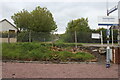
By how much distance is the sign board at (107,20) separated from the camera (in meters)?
10.0

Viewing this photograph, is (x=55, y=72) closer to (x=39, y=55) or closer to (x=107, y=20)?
(x=39, y=55)

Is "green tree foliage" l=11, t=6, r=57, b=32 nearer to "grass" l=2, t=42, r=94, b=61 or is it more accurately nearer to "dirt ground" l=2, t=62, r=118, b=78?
"grass" l=2, t=42, r=94, b=61

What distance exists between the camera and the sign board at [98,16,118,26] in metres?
10.0

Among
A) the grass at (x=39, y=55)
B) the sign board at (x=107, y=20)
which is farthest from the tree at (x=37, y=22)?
the sign board at (x=107, y=20)

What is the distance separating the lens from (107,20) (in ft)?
33.1

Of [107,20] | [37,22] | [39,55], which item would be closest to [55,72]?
[39,55]

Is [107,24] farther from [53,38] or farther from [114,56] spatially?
[53,38]

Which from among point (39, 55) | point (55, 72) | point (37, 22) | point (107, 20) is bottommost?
point (55, 72)

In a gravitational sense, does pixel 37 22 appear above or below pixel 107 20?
above

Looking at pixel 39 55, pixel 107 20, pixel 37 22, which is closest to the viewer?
pixel 107 20

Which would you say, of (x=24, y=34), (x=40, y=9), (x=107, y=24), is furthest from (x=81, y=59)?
(x=40, y=9)

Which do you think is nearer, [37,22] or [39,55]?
[39,55]

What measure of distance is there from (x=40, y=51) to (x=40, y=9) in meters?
22.2

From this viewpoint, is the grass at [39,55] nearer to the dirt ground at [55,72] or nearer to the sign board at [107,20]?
the sign board at [107,20]
